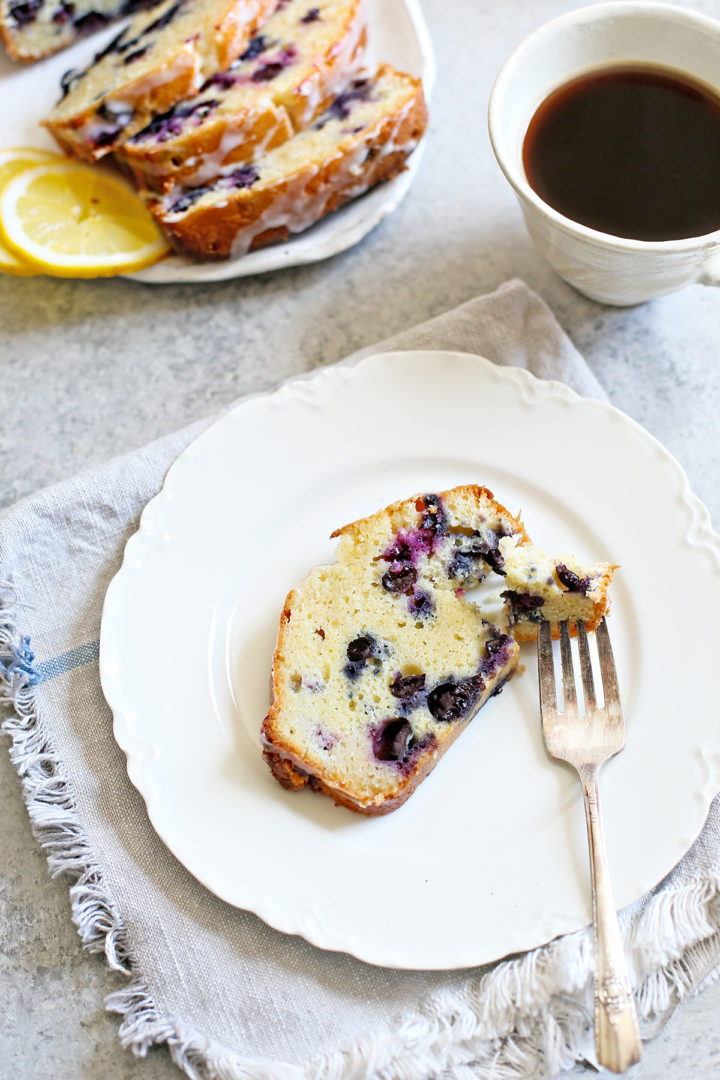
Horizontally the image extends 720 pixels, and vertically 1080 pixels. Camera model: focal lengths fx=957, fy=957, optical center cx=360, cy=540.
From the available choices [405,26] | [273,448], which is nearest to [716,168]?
[405,26]

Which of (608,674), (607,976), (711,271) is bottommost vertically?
(607,976)

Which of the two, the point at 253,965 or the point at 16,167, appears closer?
the point at 253,965

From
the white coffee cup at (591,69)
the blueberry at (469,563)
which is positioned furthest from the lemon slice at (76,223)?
the blueberry at (469,563)

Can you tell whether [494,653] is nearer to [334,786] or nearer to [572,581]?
[572,581]

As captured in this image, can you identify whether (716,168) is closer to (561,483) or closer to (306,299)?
(561,483)

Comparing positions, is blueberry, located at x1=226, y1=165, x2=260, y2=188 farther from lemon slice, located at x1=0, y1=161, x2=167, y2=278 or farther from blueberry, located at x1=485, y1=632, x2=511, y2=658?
blueberry, located at x1=485, y1=632, x2=511, y2=658

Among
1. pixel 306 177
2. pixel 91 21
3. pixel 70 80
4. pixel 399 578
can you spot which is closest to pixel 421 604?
pixel 399 578

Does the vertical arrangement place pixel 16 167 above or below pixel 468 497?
above
